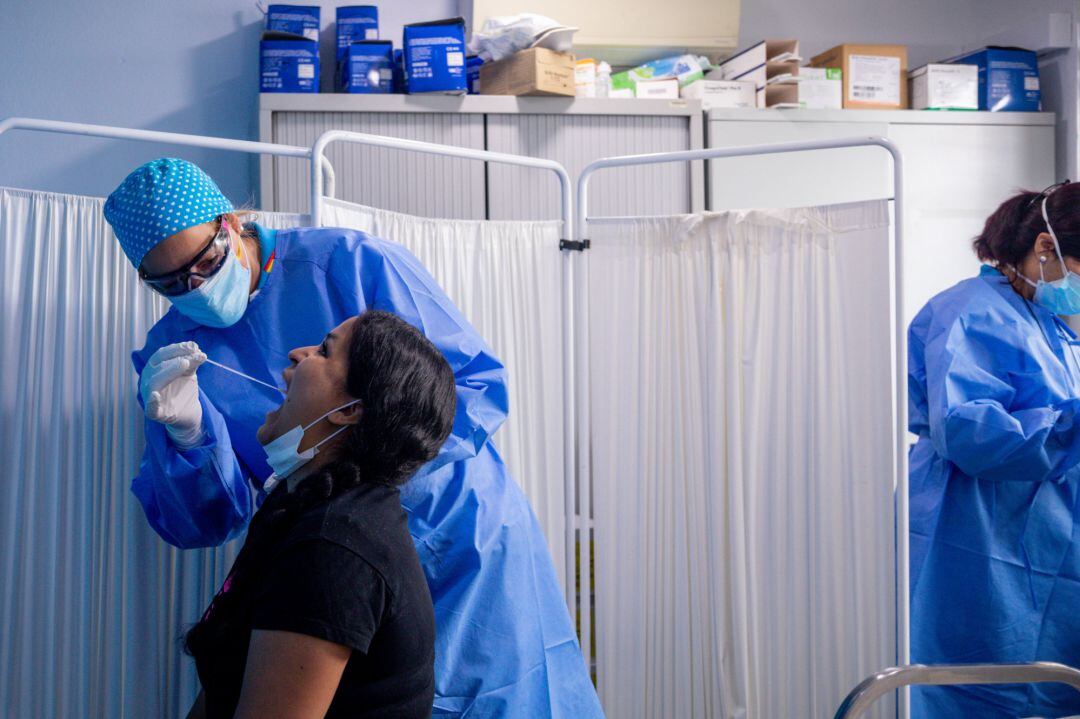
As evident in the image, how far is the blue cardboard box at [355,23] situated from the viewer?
11.3ft

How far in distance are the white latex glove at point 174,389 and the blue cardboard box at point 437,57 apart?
6.28ft

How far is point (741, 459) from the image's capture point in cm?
221

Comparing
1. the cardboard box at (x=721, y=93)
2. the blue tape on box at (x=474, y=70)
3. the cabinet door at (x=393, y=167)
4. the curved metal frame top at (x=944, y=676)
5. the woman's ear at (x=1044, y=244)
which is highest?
the blue tape on box at (x=474, y=70)

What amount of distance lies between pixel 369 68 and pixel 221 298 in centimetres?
188

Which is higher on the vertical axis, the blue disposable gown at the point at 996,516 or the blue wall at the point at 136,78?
the blue wall at the point at 136,78

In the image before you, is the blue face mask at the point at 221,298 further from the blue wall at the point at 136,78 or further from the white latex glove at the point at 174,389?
the blue wall at the point at 136,78

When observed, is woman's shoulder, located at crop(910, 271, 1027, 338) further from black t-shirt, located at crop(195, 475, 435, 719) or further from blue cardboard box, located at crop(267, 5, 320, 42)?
blue cardboard box, located at crop(267, 5, 320, 42)

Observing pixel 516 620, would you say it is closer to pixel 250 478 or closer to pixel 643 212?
pixel 250 478

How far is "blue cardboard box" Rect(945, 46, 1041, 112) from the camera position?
369 cm

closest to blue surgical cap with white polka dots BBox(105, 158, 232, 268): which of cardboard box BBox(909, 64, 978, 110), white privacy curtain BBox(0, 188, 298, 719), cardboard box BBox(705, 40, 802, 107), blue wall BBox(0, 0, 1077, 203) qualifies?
white privacy curtain BBox(0, 188, 298, 719)

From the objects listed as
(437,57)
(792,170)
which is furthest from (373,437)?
(792,170)

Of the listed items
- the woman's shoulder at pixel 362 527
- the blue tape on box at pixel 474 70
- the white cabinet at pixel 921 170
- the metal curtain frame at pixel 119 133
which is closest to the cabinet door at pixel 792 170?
the white cabinet at pixel 921 170

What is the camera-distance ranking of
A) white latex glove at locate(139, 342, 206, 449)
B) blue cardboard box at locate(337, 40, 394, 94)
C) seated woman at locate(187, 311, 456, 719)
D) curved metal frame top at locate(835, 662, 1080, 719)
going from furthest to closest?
1. blue cardboard box at locate(337, 40, 394, 94)
2. white latex glove at locate(139, 342, 206, 449)
3. curved metal frame top at locate(835, 662, 1080, 719)
4. seated woman at locate(187, 311, 456, 719)

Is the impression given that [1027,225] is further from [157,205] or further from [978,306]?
[157,205]
